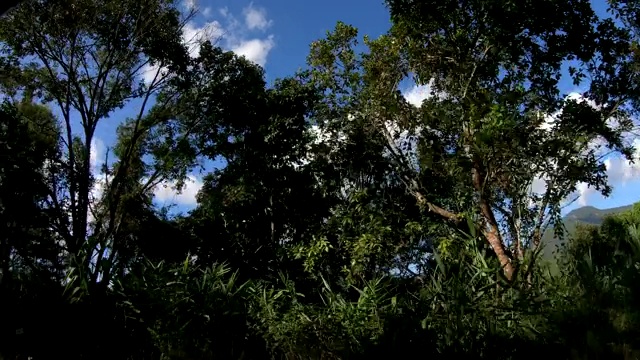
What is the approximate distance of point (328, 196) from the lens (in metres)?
13.3

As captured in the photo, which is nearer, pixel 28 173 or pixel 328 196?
pixel 328 196

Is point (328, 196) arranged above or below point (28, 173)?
below

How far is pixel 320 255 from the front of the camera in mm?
11102

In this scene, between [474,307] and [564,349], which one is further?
[474,307]

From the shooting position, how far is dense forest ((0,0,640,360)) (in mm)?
3186

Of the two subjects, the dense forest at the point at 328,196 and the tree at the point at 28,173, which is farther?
the tree at the point at 28,173

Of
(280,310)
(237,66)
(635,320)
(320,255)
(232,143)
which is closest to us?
(635,320)

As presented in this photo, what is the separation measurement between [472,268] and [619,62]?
8.04m

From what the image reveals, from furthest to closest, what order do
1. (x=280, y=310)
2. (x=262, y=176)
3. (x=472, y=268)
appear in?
(x=262, y=176) → (x=280, y=310) → (x=472, y=268)

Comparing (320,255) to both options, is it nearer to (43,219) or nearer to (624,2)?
(624,2)

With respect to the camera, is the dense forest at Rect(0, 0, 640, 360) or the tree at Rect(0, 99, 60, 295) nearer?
the dense forest at Rect(0, 0, 640, 360)

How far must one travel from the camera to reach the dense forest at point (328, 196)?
10.5ft

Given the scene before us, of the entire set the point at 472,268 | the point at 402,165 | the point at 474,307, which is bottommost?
the point at 474,307

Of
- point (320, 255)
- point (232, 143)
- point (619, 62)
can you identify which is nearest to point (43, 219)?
point (232, 143)
